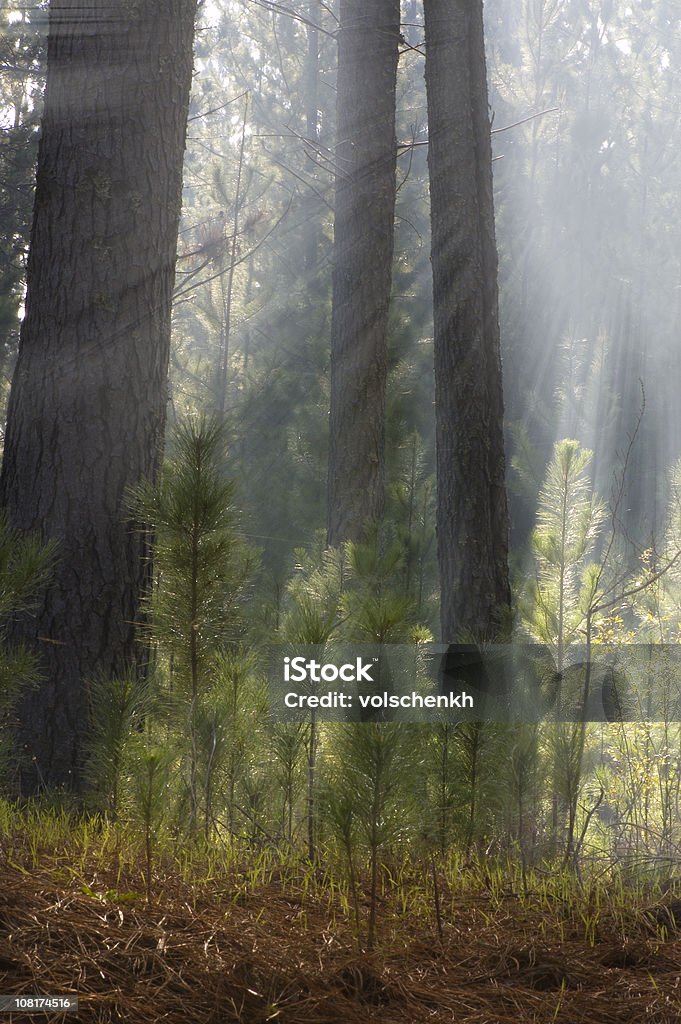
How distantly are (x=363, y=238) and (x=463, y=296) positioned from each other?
1473mm

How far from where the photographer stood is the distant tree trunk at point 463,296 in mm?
4250

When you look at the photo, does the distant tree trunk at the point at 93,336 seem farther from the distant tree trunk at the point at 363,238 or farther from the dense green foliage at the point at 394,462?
the distant tree trunk at the point at 363,238

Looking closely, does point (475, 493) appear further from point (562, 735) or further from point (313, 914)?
point (313, 914)

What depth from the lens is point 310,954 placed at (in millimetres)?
1580

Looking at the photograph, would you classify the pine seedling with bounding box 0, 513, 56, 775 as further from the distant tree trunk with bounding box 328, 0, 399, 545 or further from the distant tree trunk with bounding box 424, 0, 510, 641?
the distant tree trunk with bounding box 328, 0, 399, 545

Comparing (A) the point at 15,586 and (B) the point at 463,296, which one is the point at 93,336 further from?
(B) the point at 463,296

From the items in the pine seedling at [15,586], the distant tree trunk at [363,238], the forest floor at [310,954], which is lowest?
the forest floor at [310,954]

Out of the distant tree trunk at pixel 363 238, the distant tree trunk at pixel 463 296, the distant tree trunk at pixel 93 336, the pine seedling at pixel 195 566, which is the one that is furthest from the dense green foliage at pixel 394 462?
the distant tree trunk at pixel 463 296

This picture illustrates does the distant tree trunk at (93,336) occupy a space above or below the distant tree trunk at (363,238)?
below

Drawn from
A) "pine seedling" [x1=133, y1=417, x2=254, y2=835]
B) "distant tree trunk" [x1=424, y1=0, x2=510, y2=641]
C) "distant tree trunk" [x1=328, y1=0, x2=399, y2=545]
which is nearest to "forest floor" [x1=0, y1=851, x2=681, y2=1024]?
"pine seedling" [x1=133, y1=417, x2=254, y2=835]

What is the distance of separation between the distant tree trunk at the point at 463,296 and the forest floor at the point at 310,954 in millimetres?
2405

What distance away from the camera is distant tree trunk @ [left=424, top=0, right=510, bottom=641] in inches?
167

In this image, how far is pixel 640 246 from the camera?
51.4ft

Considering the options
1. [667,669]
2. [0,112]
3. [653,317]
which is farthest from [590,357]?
[667,669]
